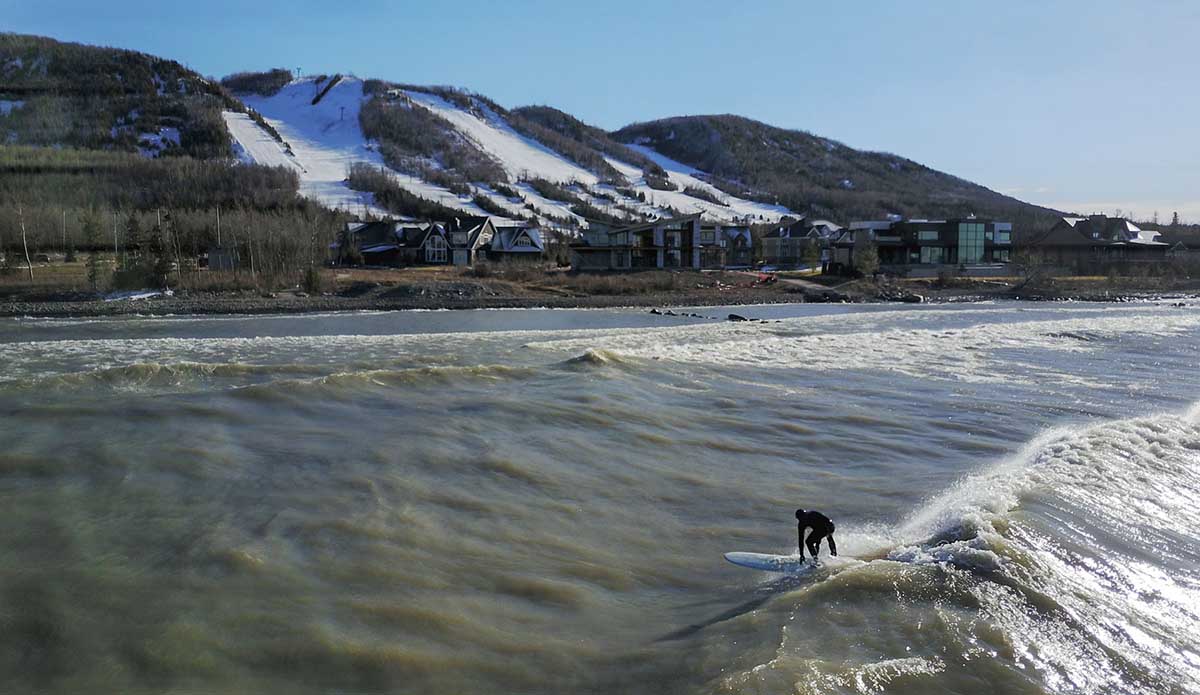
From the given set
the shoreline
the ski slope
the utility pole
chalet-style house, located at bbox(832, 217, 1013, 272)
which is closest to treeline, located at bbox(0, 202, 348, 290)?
the utility pole

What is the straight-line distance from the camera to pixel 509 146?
504 feet

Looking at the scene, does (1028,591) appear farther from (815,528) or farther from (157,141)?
(157,141)

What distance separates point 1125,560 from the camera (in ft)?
19.2

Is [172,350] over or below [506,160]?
below

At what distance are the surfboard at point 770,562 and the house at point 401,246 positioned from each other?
55114 millimetres

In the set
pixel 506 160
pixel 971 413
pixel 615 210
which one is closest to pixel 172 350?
pixel 971 413

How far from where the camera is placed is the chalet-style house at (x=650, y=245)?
56.4 m

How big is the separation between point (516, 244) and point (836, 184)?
129 meters

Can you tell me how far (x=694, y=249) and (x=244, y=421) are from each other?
50.9 meters

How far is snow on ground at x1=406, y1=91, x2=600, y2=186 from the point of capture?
13500 centimetres

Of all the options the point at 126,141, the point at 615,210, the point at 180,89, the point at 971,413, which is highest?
the point at 180,89

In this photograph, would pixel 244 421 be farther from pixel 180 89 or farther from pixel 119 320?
pixel 180 89

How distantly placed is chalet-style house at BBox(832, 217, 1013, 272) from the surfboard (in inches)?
2331

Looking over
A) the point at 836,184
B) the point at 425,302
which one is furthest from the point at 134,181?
the point at 836,184
